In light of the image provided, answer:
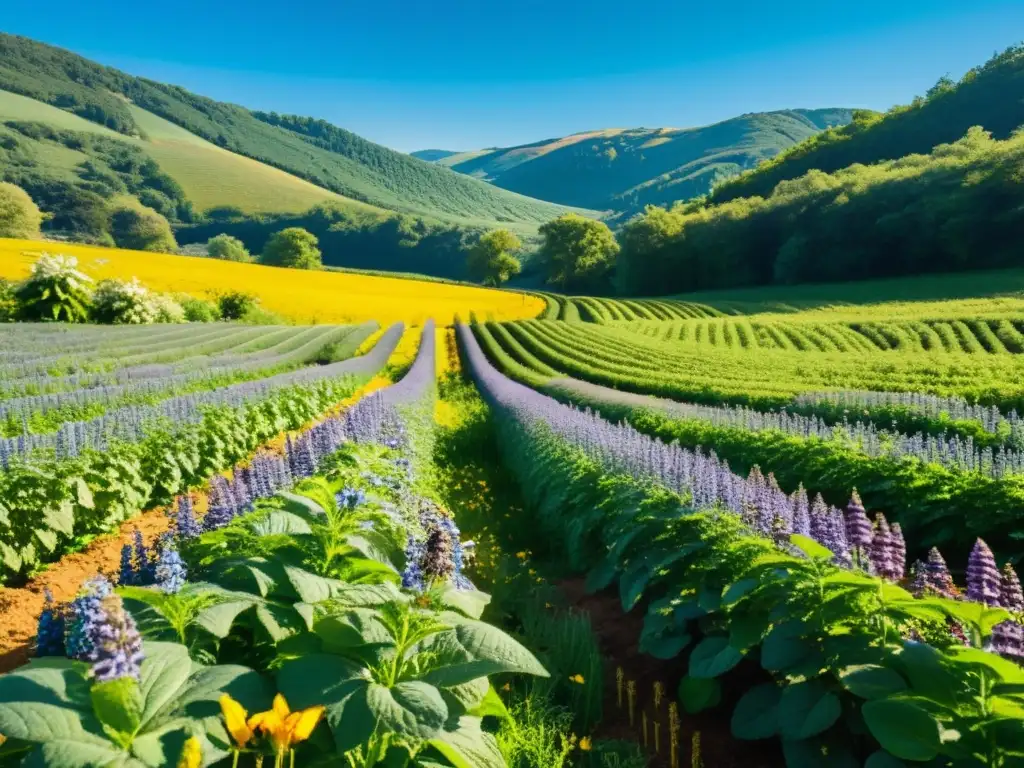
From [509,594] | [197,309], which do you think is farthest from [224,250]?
[509,594]

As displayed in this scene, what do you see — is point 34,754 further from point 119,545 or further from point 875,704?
point 119,545

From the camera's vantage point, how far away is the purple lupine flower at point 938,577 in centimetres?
335

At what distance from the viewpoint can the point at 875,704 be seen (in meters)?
2.26

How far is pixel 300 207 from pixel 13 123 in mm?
48914

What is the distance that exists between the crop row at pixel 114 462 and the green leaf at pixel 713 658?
19.2 feet

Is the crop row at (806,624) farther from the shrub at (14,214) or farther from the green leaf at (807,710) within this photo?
the shrub at (14,214)

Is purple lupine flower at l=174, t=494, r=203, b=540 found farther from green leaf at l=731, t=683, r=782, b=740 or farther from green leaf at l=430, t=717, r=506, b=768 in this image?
green leaf at l=731, t=683, r=782, b=740

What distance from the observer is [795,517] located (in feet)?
14.5

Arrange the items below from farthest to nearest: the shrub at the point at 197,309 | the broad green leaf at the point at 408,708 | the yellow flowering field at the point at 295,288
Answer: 1. the yellow flowering field at the point at 295,288
2. the shrub at the point at 197,309
3. the broad green leaf at the point at 408,708

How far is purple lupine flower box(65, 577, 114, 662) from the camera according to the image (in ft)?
5.18

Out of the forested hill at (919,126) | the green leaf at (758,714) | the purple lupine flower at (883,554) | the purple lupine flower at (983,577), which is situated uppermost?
the forested hill at (919,126)

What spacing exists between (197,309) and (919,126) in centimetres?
8395

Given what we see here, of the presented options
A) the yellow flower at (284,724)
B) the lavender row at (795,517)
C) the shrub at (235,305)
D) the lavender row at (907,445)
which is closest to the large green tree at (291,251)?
the shrub at (235,305)

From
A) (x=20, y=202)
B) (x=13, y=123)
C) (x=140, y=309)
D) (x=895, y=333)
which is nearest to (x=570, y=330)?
(x=895, y=333)
